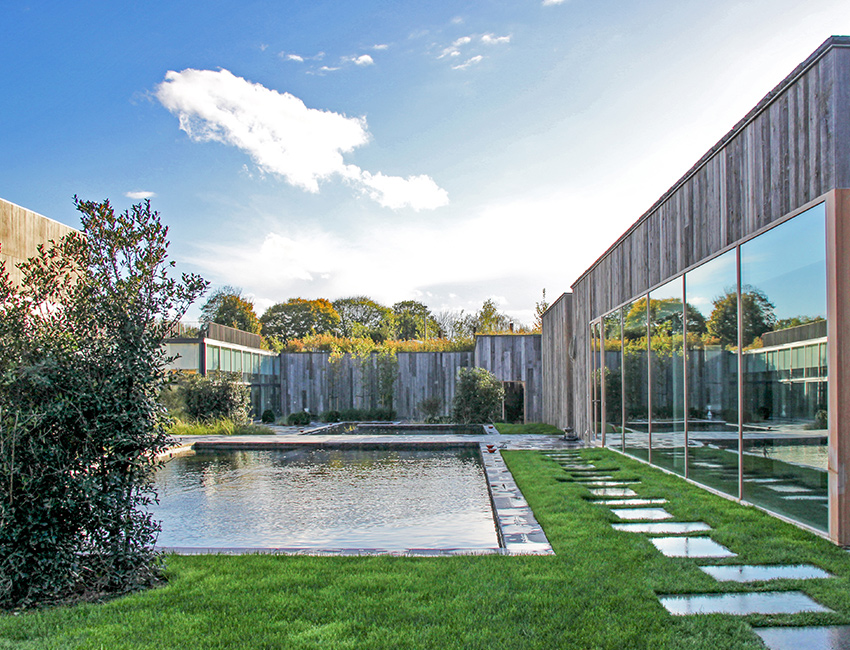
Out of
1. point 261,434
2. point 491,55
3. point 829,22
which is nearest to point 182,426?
point 261,434

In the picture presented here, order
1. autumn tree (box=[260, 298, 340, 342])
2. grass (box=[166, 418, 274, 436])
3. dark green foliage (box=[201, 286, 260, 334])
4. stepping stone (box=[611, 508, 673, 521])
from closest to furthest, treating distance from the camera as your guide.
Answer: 1. stepping stone (box=[611, 508, 673, 521])
2. grass (box=[166, 418, 274, 436])
3. dark green foliage (box=[201, 286, 260, 334])
4. autumn tree (box=[260, 298, 340, 342])

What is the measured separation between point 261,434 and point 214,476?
590 cm

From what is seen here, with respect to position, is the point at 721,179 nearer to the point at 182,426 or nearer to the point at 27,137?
the point at 27,137

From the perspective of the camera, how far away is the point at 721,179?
580 cm

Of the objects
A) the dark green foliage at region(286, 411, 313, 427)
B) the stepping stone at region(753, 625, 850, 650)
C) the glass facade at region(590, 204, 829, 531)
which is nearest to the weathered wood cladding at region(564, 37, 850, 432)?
the glass facade at region(590, 204, 829, 531)

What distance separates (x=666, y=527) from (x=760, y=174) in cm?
294

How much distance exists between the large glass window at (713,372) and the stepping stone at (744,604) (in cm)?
262

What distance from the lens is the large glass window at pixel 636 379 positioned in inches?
326

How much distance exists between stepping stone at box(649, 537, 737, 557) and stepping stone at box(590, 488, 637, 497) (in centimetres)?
172

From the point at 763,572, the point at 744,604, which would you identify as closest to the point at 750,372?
the point at 763,572

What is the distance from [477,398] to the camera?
53.1 ft

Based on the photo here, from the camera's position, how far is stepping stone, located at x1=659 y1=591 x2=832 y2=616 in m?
2.91

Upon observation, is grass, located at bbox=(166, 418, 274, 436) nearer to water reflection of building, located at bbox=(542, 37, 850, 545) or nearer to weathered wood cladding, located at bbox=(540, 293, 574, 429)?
weathered wood cladding, located at bbox=(540, 293, 574, 429)

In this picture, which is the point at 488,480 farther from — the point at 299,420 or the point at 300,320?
the point at 300,320
